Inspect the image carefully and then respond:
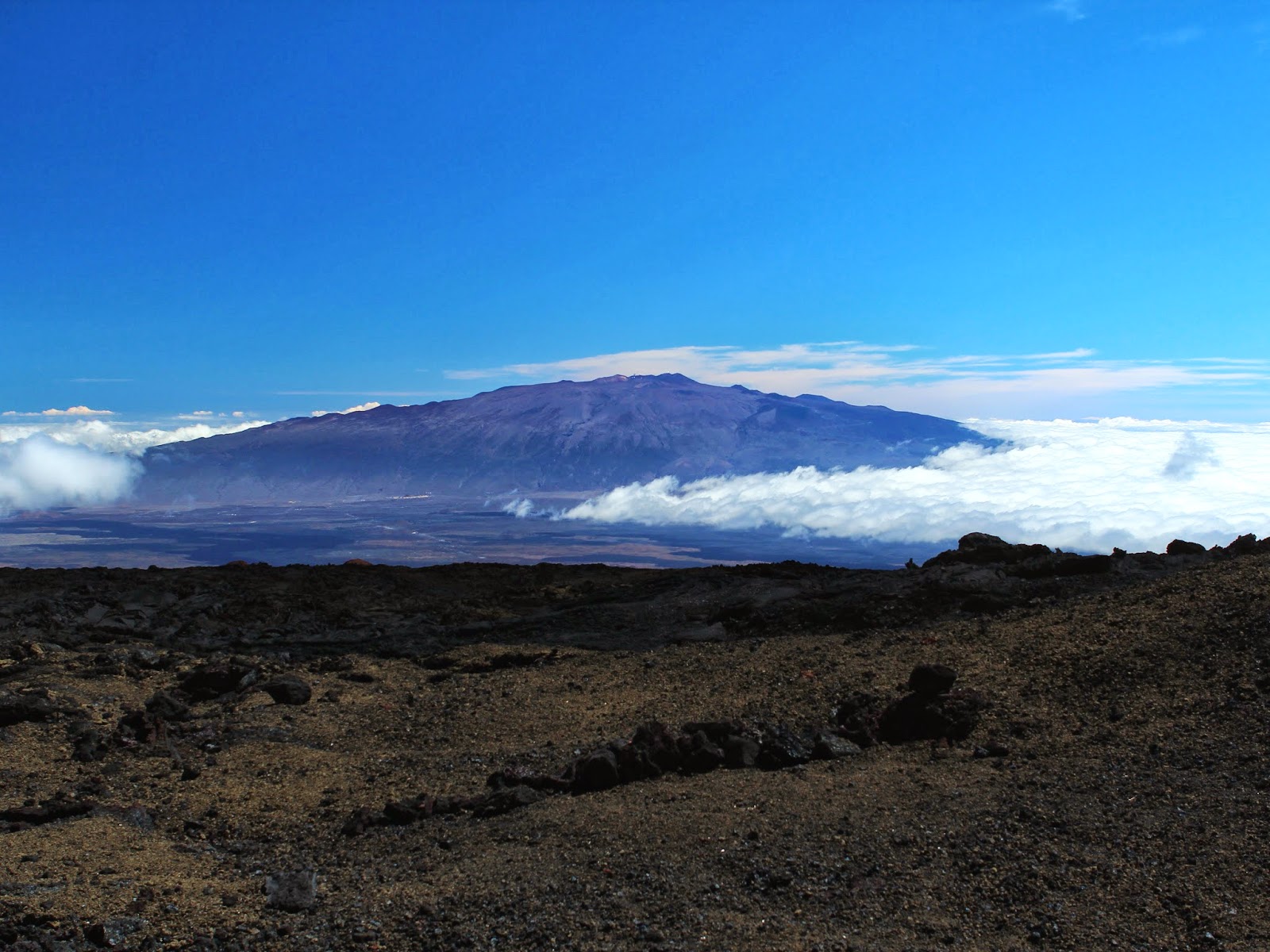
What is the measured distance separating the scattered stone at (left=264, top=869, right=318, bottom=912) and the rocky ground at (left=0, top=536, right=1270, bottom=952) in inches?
1.3

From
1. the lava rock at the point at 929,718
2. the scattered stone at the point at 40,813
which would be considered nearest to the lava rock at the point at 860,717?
the lava rock at the point at 929,718

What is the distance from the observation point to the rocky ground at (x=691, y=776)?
21.6 feet

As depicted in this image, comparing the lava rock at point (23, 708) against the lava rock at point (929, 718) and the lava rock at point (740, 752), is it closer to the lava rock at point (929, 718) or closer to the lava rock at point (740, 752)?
the lava rock at point (740, 752)

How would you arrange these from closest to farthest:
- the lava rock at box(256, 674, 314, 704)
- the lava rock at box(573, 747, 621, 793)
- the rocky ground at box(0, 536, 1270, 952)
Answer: the rocky ground at box(0, 536, 1270, 952) < the lava rock at box(573, 747, 621, 793) < the lava rock at box(256, 674, 314, 704)

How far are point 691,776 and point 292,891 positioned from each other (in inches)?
165

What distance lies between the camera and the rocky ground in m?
6.58

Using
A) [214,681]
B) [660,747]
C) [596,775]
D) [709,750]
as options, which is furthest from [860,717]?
[214,681]

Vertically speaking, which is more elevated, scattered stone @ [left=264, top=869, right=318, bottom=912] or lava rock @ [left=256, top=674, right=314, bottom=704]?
lava rock @ [left=256, top=674, right=314, bottom=704]

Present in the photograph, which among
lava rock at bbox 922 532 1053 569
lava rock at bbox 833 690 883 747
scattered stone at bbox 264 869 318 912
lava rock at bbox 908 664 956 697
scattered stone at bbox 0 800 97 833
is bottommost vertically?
scattered stone at bbox 264 869 318 912

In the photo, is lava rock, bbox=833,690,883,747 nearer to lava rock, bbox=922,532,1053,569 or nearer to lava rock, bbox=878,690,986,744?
lava rock, bbox=878,690,986,744

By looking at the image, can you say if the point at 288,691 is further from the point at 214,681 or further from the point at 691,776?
the point at 691,776

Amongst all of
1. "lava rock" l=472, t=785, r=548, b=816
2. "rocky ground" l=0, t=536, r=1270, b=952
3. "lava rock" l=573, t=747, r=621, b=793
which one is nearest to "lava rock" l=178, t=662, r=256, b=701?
"rocky ground" l=0, t=536, r=1270, b=952

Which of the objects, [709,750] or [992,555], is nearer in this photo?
[709,750]

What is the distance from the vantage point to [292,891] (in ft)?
23.5
